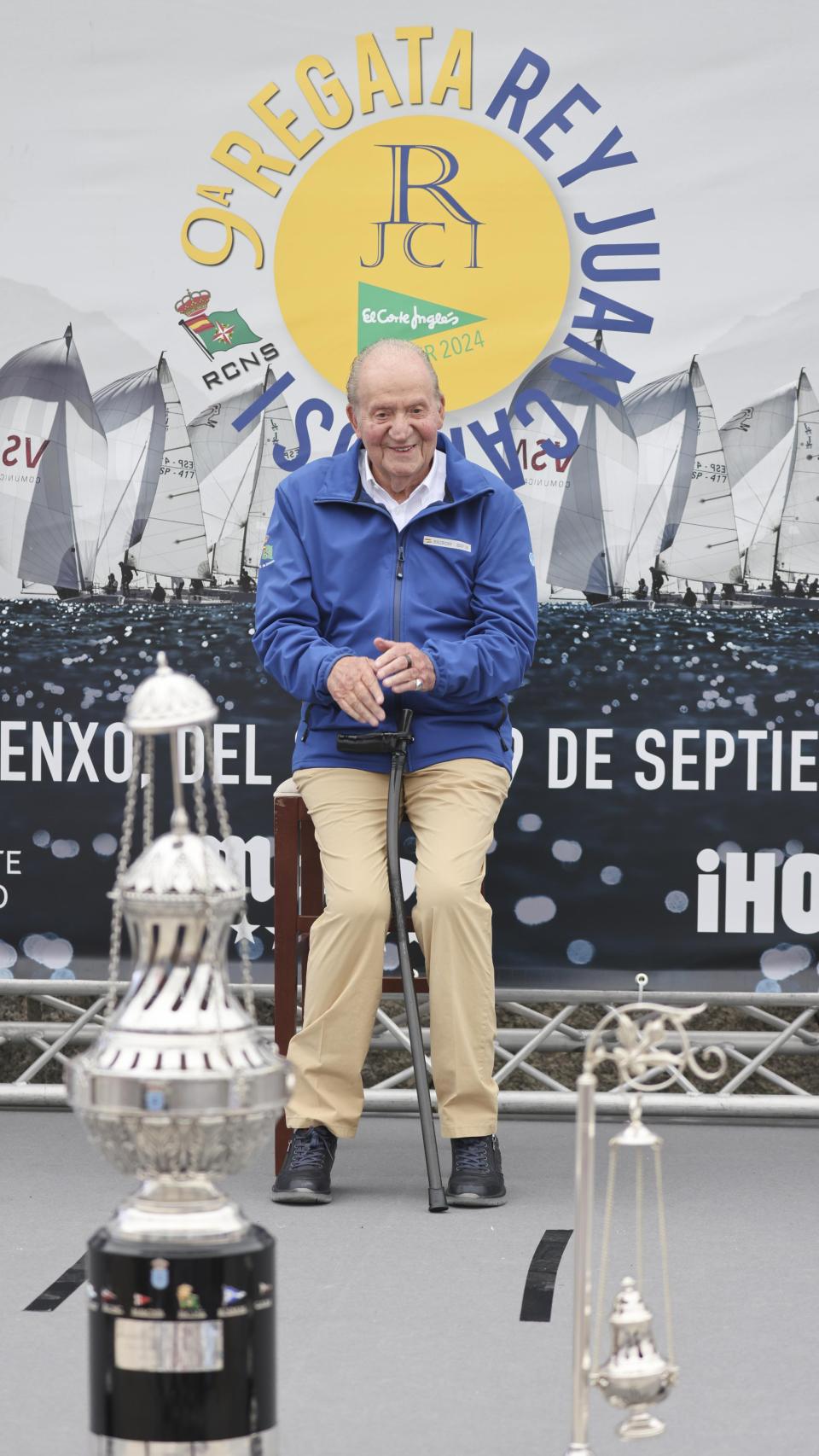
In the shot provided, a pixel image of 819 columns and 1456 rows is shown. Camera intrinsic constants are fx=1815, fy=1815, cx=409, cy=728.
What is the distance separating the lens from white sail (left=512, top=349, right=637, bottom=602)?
3.32 metres

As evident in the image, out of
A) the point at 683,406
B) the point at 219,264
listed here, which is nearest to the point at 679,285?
the point at 683,406

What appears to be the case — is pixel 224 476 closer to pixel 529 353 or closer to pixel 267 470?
pixel 267 470

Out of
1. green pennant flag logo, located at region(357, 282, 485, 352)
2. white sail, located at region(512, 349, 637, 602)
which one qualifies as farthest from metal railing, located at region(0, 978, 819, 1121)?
green pennant flag logo, located at region(357, 282, 485, 352)

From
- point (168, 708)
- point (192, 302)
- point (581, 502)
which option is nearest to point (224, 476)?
point (192, 302)

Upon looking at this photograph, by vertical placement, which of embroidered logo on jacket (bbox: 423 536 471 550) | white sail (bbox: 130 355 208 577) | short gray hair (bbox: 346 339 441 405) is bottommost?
embroidered logo on jacket (bbox: 423 536 471 550)

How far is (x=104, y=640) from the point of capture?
340 cm

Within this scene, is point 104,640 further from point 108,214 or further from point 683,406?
point 683,406

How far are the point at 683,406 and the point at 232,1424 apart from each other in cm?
236

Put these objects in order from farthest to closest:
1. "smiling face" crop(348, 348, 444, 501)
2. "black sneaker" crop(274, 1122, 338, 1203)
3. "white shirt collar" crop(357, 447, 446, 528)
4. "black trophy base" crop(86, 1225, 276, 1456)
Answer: "white shirt collar" crop(357, 447, 446, 528), "smiling face" crop(348, 348, 444, 501), "black sneaker" crop(274, 1122, 338, 1203), "black trophy base" crop(86, 1225, 276, 1456)

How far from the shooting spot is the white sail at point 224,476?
3.37 m

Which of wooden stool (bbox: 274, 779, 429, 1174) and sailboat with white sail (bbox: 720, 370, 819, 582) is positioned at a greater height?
sailboat with white sail (bbox: 720, 370, 819, 582)

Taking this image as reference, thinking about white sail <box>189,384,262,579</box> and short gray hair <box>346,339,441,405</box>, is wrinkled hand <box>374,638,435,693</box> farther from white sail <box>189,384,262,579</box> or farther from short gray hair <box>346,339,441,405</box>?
white sail <box>189,384,262,579</box>

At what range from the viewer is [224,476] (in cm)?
339

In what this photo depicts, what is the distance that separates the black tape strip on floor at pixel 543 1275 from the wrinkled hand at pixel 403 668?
836 mm
